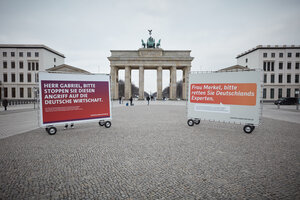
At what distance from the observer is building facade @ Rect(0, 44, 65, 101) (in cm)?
5119

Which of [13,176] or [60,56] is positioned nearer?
[13,176]

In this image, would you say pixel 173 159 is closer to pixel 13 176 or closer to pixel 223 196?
pixel 223 196

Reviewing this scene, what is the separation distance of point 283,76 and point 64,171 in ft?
220

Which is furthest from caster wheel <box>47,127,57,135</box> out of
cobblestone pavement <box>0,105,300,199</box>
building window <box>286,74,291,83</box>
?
building window <box>286,74,291,83</box>

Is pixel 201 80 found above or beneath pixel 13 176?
above

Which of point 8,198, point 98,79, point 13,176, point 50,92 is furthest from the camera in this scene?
point 98,79

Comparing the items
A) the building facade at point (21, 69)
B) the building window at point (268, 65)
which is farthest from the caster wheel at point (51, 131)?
the building window at point (268, 65)

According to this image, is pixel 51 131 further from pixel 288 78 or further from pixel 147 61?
pixel 288 78

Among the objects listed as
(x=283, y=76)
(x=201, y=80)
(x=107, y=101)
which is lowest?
(x=107, y=101)

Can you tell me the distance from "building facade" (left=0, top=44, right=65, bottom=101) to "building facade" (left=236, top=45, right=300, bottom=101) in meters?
76.6

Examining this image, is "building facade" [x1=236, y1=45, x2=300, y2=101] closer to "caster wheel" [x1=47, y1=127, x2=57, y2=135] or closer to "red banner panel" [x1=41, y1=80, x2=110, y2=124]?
"red banner panel" [x1=41, y1=80, x2=110, y2=124]

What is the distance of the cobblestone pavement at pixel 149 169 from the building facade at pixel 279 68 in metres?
56.6

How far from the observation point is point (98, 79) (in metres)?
8.80

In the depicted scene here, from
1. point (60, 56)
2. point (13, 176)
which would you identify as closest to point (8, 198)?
point (13, 176)
